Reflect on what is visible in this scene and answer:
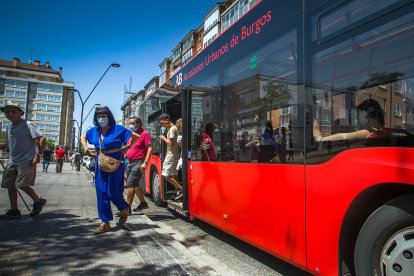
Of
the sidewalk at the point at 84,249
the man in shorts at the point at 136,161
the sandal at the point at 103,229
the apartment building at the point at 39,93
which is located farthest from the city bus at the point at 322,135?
the apartment building at the point at 39,93

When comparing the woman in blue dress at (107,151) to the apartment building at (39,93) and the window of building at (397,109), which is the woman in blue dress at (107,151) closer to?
the window of building at (397,109)

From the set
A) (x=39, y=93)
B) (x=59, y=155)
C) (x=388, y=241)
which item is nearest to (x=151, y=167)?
(x=388, y=241)

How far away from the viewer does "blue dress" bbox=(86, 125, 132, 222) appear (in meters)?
4.99

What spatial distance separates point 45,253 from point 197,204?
7.62 ft

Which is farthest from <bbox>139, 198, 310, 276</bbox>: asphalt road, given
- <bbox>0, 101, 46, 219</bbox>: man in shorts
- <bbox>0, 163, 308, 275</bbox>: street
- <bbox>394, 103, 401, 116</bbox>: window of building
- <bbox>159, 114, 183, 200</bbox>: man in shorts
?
<bbox>0, 101, 46, 219</bbox>: man in shorts

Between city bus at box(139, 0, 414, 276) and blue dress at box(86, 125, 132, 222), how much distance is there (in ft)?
5.04

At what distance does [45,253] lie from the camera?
387 centimetres

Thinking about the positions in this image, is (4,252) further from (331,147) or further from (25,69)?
(25,69)

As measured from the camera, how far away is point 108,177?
508 centimetres

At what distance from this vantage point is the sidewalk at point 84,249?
136 inches

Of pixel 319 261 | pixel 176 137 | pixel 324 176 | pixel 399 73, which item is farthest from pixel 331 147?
pixel 176 137

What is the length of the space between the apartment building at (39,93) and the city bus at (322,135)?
10254 cm

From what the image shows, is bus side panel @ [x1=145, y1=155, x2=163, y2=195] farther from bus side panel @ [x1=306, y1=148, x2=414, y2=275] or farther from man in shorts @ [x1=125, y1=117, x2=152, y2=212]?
bus side panel @ [x1=306, y1=148, x2=414, y2=275]

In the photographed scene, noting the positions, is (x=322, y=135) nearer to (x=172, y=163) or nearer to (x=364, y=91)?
(x=364, y=91)
